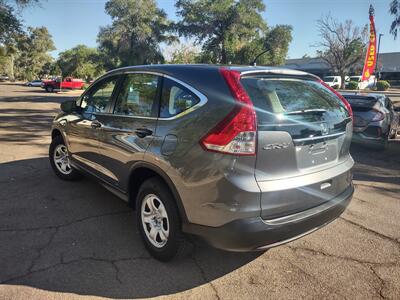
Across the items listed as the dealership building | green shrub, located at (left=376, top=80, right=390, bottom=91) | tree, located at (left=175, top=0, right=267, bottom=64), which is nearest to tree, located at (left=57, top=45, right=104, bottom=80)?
tree, located at (left=175, top=0, right=267, bottom=64)

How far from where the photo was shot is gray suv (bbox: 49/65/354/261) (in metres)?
2.64

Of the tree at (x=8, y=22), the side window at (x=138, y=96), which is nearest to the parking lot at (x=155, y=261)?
the side window at (x=138, y=96)

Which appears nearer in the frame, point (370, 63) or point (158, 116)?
point (158, 116)

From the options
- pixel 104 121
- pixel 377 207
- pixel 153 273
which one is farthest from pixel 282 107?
pixel 377 207

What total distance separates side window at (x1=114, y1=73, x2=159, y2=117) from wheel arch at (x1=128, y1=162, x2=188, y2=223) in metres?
0.50

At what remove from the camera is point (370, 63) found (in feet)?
58.5

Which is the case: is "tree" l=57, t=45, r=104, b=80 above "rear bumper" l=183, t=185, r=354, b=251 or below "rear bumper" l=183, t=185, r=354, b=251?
above

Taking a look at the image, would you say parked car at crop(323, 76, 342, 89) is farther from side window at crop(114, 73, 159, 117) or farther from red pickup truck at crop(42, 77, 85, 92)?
side window at crop(114, 73, 159, 117)

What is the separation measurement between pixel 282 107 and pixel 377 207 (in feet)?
9.38

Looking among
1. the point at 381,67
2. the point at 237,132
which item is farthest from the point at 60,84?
the point at 381,67

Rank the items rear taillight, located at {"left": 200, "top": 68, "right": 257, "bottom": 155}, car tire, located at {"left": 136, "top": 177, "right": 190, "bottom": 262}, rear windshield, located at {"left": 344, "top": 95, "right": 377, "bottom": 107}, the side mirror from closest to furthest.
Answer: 1. rear taillight, located at {"left": 200, "top": 68, "right": 257, "bottom": 155}
2. car tire, located at {"left": 136, "top": 177, "right": 190, "bottom": 262}
3. the side mirror
4. rear windshield, located at {"left": 344, "top": 95, "right": 377, "bottom": 107}

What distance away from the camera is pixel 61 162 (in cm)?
561

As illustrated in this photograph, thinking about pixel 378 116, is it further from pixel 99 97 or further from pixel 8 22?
pixel 8 22

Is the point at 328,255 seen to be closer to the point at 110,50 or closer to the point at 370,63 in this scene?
the point at 370,63
